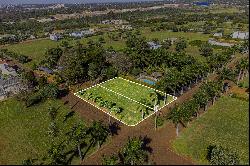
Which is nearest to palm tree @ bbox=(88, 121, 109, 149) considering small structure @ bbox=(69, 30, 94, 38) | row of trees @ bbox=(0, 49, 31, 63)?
row of trees @ bbox=(0, 49, 31, 63)

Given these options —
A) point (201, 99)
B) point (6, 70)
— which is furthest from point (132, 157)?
point (6, 70)

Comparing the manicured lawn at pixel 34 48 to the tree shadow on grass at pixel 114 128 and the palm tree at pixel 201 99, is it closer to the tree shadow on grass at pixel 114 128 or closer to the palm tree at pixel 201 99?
the tree shadow on grass at pixel 114 128

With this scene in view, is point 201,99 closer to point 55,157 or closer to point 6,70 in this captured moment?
point 55,157

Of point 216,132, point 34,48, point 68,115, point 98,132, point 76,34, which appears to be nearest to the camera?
point 98,132

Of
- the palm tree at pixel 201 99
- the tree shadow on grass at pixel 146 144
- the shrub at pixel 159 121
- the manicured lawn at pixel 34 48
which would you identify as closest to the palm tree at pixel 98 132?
the tree shadow on grass at pixel 146 144

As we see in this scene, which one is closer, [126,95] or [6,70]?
[126,95]

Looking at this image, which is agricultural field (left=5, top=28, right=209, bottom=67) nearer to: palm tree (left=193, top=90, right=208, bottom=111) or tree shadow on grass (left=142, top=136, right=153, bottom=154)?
palm tree (left=193, top=90, right=208, bottom=111)
